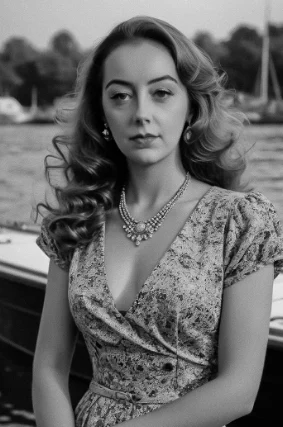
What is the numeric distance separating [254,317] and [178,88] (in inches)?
13.0

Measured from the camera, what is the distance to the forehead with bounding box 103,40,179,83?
0.99m

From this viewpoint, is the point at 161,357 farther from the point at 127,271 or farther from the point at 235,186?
the point at 235,186

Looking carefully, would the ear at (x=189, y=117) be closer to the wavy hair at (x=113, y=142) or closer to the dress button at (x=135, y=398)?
the wavy hair at (x=113, y=142)

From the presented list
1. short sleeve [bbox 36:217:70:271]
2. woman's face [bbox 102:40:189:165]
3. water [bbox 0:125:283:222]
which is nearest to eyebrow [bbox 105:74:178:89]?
woman's face [bbox 102:40:189:165]

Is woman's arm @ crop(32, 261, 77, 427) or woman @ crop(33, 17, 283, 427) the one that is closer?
woman @ crop(33, 17, 283, 427)

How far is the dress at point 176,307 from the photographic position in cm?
94

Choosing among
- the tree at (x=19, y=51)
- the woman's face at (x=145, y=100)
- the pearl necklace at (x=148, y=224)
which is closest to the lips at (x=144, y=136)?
the woman's face at (x=145, y=100)

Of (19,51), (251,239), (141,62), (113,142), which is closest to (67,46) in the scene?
(19,51)

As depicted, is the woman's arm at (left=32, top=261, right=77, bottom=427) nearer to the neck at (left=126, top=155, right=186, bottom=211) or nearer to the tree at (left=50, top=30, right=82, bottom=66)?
the neck at (left=126, top=155, right=186, bottom=211)

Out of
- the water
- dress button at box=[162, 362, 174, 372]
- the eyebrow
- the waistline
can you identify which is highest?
the eyebrow

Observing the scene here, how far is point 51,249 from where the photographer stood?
1.10 metres

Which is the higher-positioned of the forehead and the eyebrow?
the forehead

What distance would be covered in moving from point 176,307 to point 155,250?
0.35 ft

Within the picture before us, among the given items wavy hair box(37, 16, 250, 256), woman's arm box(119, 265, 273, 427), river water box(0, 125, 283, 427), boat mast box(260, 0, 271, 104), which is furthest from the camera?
boat mast box(260, 0, 271, 104)
